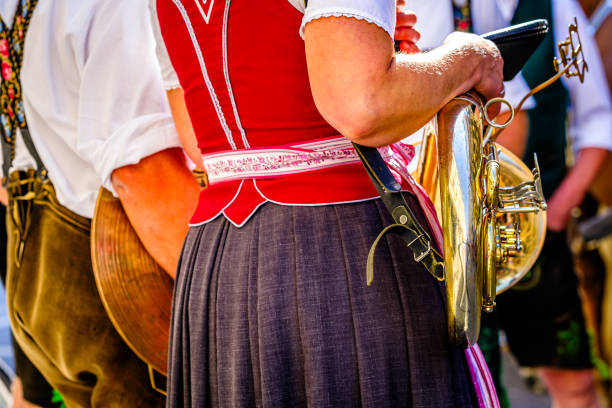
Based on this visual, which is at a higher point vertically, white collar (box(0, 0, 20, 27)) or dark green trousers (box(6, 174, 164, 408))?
white collar (box(0, 0, 20, 27))

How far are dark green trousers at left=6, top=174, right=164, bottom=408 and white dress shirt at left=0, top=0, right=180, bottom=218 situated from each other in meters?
0.23

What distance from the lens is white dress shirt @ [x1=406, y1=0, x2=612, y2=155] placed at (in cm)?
180

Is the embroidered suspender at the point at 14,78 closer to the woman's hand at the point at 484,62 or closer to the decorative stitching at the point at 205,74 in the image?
the decorative stitching at the point at 205,74

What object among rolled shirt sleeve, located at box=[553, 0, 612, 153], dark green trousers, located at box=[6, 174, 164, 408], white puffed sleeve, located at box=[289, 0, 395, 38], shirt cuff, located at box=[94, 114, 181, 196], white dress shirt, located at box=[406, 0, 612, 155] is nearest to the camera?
white puffed sleeve, located at box=[289, 0, 395, 38]

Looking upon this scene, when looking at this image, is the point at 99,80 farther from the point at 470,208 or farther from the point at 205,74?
the point at 470,208

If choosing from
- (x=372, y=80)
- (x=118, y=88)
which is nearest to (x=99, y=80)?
(x=118, y=88)

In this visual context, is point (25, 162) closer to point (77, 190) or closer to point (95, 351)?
point (77, 190)

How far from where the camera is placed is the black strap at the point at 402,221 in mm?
933

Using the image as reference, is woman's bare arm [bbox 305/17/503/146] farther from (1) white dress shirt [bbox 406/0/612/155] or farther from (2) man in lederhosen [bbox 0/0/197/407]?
(1) white dress shirt [bbox 406/0/612/155]

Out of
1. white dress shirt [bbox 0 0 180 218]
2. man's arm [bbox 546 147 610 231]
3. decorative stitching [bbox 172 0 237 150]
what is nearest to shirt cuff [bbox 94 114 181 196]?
white dress shirt [bbox 0 0 180 218]

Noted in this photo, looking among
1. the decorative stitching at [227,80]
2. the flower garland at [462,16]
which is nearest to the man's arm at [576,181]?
the flower garland at [462,16]

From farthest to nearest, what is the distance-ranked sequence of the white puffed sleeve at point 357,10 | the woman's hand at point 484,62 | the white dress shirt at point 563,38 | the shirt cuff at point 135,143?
the white dress shirt at point 563,38, the shirt cuff at point 135,143, the woman's hand at point 484,62, the white puffed sleeve at point 357,10

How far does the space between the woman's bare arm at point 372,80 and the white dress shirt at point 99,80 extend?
30.3 inches

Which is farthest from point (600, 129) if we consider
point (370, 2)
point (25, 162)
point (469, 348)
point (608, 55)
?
point (25, 162)
